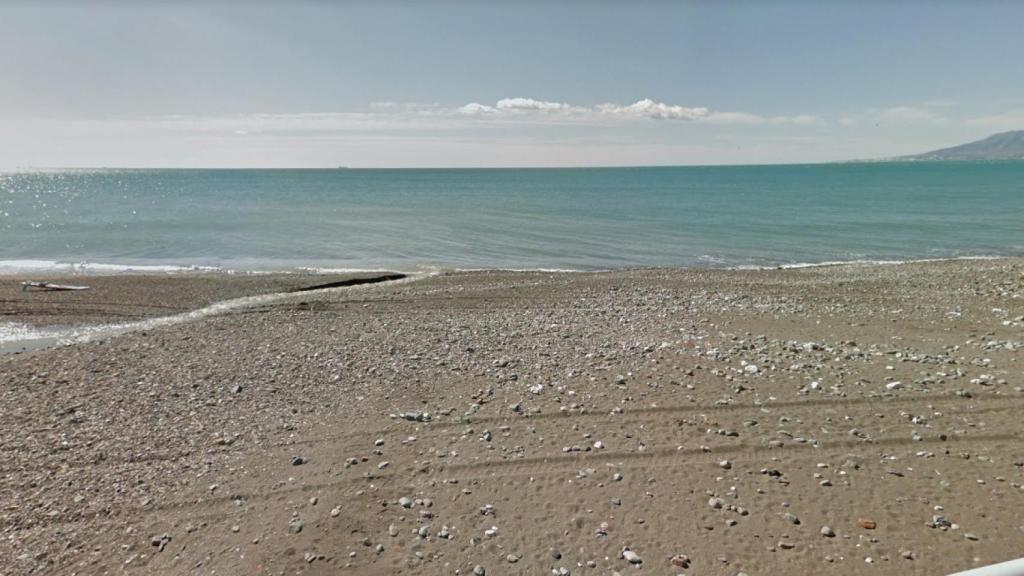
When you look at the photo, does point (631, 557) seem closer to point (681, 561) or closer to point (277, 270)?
point (681, 561)

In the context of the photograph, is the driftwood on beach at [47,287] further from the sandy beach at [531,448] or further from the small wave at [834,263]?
the small wave at [834,263]

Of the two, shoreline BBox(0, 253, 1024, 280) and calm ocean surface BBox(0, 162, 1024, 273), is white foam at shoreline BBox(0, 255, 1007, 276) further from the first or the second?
calm ocean surface BBox(0, 162, 1024, 273)

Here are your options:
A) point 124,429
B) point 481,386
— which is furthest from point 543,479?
point 124,429

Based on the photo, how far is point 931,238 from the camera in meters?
36.3

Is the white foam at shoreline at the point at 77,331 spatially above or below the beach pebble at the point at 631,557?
below

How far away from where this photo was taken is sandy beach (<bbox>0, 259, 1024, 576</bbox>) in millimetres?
5535

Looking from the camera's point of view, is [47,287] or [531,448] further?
[47,287]

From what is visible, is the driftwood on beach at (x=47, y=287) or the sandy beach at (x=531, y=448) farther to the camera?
the driftwood on beach at (x=47, y=287)

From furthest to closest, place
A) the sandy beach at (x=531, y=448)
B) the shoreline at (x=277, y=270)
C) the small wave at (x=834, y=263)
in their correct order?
the small wave at (x=834, y=263)
the shoreline at (x=277, y=270)
the sandy beach at (x=531, y=448)

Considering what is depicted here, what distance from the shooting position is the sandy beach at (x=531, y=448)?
554 centimetres

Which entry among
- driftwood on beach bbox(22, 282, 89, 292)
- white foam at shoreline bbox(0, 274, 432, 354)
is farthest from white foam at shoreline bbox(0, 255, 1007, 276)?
white foam at shoreline bbox(0, 274, 432, 354)

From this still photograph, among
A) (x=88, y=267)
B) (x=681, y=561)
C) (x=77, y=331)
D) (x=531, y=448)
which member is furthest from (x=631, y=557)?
(x=88, y=267)

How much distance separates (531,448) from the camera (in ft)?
24.5

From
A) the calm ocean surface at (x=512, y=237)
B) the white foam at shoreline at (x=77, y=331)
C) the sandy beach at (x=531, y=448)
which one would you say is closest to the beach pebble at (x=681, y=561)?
the sandy beach at (x=531, y=448)
